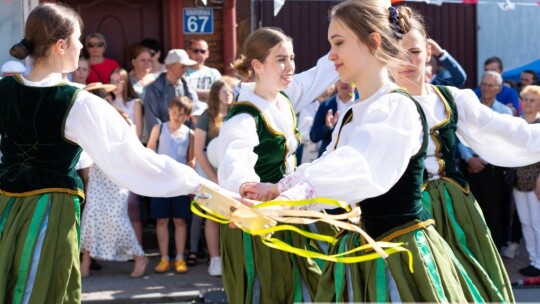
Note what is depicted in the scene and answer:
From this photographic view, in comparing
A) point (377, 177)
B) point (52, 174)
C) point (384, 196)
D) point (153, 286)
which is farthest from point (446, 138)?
point (153, 286)

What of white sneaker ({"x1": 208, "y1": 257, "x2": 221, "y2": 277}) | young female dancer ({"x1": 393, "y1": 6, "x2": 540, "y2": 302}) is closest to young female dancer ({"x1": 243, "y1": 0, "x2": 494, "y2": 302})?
young female dancer ({"x1": 393, "y1": 6, "x2": 540, "y2": 302})

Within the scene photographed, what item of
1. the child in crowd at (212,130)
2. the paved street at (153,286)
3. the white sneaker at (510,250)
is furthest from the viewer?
the white sneaker at (510,250)

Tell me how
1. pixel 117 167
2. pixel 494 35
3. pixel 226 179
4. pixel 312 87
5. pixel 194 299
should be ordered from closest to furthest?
pixel 117 167
pixel 226 179
pixel 312 87
pixel 194 299
pixel 494 35

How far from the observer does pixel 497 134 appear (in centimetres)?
469

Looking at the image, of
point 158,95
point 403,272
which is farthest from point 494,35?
point 403,272

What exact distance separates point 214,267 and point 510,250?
266cm

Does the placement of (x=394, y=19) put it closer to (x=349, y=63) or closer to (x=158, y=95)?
(x=349, y=63)

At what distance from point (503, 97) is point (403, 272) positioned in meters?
6.20

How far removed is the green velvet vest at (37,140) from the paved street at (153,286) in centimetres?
284

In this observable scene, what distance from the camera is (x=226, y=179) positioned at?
4707 mm

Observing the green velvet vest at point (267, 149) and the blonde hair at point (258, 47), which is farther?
the blonde hair at point (258, 47)

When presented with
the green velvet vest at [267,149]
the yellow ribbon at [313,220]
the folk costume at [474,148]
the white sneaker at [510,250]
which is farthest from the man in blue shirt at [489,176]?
the yellow ribbon at [313,220]

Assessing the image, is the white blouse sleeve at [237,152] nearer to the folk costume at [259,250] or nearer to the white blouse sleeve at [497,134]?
the folk costume at [259,250]

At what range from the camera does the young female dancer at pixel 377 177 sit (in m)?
3.51
